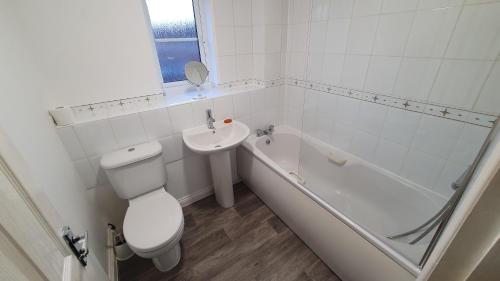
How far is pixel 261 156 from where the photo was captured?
183 centimetres

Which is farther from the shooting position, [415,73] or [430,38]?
[415,73]

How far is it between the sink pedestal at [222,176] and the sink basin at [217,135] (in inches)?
4.5

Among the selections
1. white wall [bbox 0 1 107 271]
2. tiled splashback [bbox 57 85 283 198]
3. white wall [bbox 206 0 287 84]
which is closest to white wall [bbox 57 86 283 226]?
tiled splashback [bbox 57 85 283 198]

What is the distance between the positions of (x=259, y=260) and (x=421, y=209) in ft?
3.76

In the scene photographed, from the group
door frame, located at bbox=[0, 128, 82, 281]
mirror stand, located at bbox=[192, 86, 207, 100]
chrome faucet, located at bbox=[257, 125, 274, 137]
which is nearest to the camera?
door frame, located at bbox=[0, 128, 82, 281]

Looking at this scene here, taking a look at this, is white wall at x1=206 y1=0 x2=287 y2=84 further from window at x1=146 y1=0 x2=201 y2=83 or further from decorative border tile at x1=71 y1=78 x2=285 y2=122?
decorative border tile at x1=71 y1=78 x2=285 y2=122

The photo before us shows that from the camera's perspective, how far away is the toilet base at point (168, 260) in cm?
140

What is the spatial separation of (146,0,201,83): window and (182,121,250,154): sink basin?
0.60 m

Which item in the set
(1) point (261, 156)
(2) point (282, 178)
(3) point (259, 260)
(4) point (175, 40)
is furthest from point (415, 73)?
(4) point (175, 40)

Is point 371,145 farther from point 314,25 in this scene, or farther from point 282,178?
point 314,25

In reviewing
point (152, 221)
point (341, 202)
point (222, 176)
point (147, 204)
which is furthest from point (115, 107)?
point (341, 202)

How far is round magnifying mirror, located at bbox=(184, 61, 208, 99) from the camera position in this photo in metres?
1.78

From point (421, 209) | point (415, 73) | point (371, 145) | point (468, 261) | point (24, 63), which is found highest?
point (24, 63)

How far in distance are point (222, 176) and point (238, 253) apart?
62 cm
